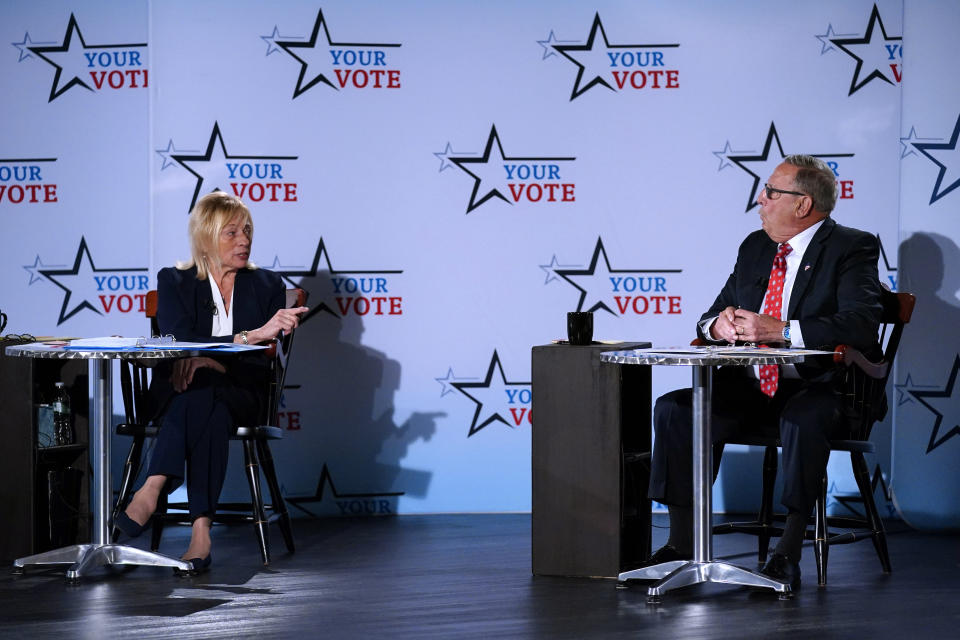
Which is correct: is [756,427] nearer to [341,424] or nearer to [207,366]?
[207,366]

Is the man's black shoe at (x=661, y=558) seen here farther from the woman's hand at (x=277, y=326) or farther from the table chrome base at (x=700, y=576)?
the woman's hand at (x=277, y=326)

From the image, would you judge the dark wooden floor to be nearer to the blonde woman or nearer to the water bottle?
the blonde woman

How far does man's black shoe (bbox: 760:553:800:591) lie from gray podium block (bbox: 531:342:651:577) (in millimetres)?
444

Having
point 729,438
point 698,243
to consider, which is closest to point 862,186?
point 698,243

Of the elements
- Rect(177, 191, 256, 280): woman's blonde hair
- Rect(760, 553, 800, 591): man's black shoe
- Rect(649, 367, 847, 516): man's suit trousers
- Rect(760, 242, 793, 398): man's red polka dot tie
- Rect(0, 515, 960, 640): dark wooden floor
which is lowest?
Rect(0, 515, 960, 640): dark wooden floor

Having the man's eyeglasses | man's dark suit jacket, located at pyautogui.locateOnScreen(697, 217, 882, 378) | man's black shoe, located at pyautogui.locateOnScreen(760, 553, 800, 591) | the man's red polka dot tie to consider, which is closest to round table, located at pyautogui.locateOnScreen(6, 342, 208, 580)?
man's black shoe, located at pyautogui.locateOnScreen(760, 553, 800, 591)

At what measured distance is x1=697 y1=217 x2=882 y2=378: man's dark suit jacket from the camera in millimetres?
3492

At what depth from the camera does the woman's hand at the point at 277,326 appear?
3.88m

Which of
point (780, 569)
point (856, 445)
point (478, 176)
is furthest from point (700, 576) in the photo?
point (478, 176)

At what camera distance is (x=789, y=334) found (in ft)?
11.5

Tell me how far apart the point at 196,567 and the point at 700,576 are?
157 cm

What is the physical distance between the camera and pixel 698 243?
16.1 feet

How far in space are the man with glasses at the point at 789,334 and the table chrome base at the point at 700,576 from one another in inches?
5.7

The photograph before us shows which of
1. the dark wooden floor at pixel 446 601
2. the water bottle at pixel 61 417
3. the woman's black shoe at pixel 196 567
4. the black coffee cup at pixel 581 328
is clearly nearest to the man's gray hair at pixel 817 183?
the black coffee cup at pixel 581 328
